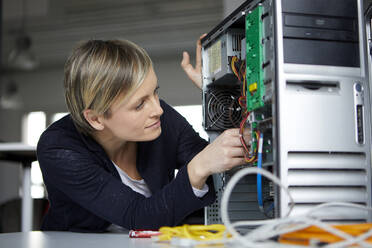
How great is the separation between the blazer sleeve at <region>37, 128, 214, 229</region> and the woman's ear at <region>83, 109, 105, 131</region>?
0.22 feet

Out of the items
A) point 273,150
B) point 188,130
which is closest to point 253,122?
point 273,150

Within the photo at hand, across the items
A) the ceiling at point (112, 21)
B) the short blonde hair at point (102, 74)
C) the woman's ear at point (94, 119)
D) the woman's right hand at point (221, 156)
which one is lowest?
the woman's right hand at point (221, 156)

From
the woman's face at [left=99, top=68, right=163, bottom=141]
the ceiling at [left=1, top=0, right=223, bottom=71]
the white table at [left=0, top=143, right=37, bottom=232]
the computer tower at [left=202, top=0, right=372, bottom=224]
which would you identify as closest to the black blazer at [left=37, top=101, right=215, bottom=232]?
the woman's face at [left=99, top=68, right=163, bottom=141]

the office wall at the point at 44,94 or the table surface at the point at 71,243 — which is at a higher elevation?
the office wall at the point at 44,94

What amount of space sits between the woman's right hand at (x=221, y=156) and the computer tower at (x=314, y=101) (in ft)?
0.22

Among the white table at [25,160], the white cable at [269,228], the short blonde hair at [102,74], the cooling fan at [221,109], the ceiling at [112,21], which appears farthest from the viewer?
the ceiling at [112,21]

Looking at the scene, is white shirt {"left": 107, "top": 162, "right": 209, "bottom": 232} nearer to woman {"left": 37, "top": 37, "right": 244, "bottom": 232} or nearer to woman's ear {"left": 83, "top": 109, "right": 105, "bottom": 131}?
woman {"left": 37, "top": 37, "right": 244, "bottom": 232}

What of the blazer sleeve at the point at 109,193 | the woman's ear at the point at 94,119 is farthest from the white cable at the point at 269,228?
the woman's ear at the point at 94,119

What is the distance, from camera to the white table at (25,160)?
204cm

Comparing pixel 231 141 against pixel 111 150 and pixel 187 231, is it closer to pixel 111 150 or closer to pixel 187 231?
pixel 187 231

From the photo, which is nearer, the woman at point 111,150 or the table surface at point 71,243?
the table surface at point 71,243

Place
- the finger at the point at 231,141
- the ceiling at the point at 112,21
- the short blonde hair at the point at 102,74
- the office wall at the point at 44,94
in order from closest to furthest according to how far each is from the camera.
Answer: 1. the finger at the point at 231,141
2. the short blonde hair at the point at 102,74
3. the ceiling at the point at 112,21
4. the office wall at the point at 44,94

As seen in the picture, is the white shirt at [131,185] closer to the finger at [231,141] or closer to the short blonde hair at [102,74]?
the short blonde hair at [102,74]

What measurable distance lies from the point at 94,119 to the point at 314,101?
617 mm
